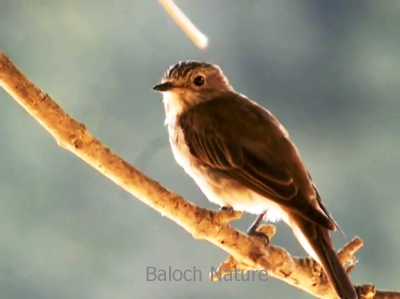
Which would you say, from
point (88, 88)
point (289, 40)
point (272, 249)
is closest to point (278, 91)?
point (289, 40)

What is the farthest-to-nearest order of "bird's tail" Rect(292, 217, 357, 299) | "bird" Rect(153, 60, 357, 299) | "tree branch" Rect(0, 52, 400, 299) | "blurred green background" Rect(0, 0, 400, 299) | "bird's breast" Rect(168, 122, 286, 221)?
1. "blurred green background" Rect(0, 0, 400, 299)
2. "bird's breast" Rect(168, 122, 286, 221)
3. "bird" Rect(153, 60, 357, 299)
4. "bird's tail" Rect(292, 217, 357, 299)
5. "tree branch" Rect(0, 52, 400, 299)

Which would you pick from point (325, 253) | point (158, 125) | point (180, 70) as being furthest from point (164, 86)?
point (158, 125)

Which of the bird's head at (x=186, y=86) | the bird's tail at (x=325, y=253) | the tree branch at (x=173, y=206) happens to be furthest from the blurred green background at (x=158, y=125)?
the bird's tail at (x=325, y=253)

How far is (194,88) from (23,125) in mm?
1318

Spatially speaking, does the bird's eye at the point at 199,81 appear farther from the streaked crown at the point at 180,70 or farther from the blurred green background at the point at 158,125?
the blurred green background at the point at 158,125

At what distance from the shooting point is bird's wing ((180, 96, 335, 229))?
1.67 m

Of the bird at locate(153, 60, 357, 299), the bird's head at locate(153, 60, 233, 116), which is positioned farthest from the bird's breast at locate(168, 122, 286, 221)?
the bird's head at locate(153, 60, 233, 116)

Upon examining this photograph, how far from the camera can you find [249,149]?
1771 millimetres

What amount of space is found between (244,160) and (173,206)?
295mm

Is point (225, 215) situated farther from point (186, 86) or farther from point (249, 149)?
point (186, 86)

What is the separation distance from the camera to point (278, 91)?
3.14m

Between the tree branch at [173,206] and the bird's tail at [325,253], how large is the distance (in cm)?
11

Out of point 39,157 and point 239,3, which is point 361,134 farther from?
point 39,157

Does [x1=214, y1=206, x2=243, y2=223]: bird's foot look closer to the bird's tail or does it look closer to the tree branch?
the tree branch
